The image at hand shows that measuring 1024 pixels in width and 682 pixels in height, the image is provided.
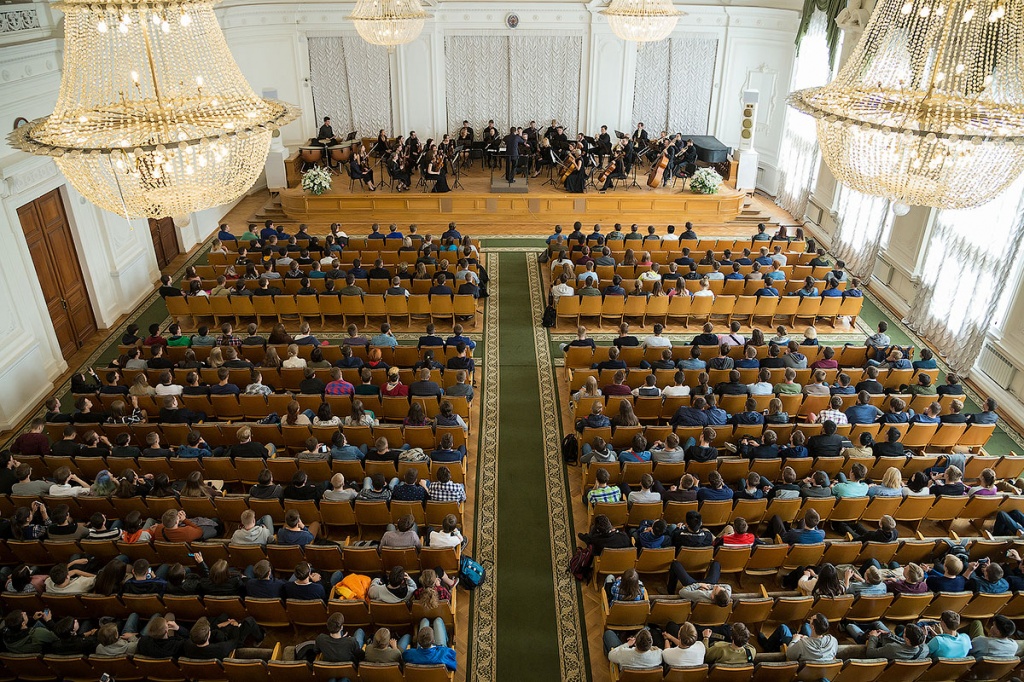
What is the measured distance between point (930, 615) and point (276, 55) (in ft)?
61.9

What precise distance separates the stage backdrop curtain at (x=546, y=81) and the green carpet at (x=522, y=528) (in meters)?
9.87

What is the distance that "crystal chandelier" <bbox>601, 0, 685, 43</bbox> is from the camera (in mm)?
12555

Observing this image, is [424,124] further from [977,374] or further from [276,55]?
[977,374]

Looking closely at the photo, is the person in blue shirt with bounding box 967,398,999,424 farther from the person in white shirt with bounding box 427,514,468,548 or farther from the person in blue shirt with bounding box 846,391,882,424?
the person in white shirt with bounding box 427,514,468,548

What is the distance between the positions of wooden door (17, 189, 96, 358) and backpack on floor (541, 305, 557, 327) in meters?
7.99

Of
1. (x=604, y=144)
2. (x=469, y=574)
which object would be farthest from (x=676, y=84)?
(x=469, y=574)

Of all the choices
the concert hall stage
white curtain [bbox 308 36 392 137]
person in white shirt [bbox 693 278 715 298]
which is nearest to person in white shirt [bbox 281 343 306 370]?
person in white shirt [bbox 693 278 715 298]

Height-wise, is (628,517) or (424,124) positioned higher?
(424,124)

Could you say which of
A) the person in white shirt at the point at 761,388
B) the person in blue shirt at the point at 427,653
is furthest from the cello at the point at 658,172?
the person in blue shirt at the point at 427,653

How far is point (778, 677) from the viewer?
5777 mm

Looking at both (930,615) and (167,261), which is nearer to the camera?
(930,615)

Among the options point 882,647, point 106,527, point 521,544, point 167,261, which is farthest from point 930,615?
point 167,261

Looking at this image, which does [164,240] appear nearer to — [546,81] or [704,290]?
[546,81]

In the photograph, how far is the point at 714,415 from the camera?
890 centimetres
